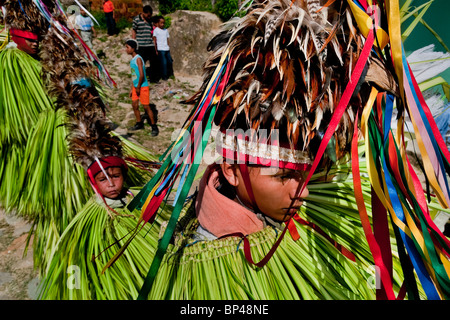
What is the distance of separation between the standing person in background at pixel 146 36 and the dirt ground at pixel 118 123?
1.42 feet

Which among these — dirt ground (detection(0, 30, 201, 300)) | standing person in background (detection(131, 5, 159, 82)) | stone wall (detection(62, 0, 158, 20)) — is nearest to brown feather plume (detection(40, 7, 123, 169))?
dirt ground (detection(0, 30, 201, 300))

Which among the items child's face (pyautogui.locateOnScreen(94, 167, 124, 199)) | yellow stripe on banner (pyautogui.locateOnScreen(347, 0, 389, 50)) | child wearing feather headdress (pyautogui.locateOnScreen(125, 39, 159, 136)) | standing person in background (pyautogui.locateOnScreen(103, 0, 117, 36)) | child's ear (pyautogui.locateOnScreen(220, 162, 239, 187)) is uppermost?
standing person in background (pyautogui.locateOnScreen(103, 0, 117, 36))

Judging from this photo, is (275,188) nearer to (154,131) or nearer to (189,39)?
(154,131)

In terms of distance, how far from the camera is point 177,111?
597 centimetres

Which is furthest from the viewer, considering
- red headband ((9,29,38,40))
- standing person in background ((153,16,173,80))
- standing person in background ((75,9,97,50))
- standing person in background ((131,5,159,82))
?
standing person in background ((153,16,173,80))

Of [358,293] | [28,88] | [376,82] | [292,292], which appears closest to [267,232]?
[292,292]

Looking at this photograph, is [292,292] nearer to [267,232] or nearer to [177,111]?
[267,232]

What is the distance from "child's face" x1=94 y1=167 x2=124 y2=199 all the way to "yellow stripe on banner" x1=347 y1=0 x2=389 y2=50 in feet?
5.47

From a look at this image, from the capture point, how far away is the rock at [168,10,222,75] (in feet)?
24.7

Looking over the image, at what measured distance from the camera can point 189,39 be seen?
7621 millimetres

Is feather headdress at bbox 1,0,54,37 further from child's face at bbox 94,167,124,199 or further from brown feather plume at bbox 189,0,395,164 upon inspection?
brown feather plume at bbox 189,0,395,164

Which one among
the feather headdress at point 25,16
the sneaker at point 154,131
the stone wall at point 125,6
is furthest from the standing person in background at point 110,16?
the feather headdress at point 25,16

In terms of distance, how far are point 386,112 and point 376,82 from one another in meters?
0.10

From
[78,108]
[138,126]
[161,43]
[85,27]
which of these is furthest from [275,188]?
[85,27]
